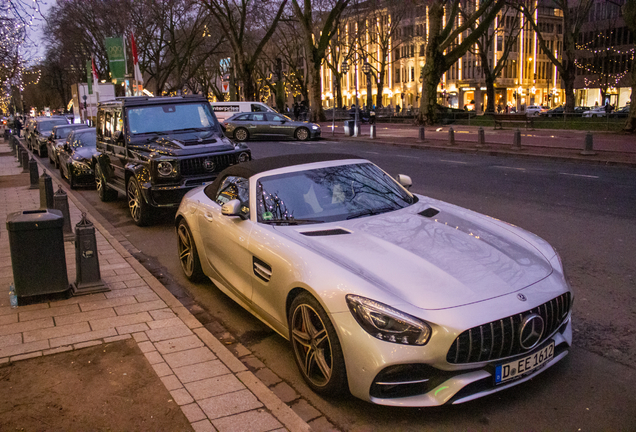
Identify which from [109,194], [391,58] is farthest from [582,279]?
[391,58]

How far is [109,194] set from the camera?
12688mm

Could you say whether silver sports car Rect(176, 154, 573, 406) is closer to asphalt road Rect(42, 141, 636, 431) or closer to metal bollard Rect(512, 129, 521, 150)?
asphalt road Rect(42, 141, 636, 431)

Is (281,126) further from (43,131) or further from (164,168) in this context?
(164,168)

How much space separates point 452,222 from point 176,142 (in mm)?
6192

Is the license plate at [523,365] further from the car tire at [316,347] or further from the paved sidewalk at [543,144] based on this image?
the paved sidewalk at [543,144]

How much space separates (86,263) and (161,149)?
12.7 feet

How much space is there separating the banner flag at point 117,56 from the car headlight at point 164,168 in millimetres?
23032

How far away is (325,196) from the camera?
488 cm

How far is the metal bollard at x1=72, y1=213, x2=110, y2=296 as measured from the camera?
5.92 m

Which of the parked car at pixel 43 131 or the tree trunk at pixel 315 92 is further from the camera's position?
the tree trunk at pixel 315 92

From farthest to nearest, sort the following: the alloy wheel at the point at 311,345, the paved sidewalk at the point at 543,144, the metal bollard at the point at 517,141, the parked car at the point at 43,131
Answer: the parked car at the point at 43,131 < the metal bollard at the point at 517,141 < the paved sidewalk at the point at 543,144 < the alloy wheel at the point at 311,345

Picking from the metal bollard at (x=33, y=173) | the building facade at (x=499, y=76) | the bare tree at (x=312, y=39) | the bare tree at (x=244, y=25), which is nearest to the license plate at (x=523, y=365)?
the metal bollard at (x=33, y=173)

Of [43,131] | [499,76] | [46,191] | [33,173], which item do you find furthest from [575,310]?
[499,76]

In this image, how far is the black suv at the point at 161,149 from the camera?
928cm
